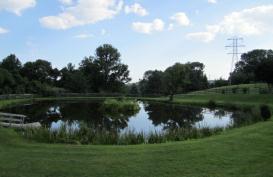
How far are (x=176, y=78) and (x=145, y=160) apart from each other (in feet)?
260

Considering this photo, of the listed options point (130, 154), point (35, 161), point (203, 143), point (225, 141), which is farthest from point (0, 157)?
point (225, 141)

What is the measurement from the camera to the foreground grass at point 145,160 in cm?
923

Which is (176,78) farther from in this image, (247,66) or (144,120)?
(144,120)

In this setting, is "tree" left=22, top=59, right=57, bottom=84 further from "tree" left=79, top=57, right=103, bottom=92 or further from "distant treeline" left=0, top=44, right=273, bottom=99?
"tree" left=79, top=57, right=103, bottom=92

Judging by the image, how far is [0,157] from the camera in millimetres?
11070

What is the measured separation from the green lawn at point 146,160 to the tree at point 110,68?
93352 mm

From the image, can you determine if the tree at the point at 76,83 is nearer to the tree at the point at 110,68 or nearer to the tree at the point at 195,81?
the tree at the point at 110,68

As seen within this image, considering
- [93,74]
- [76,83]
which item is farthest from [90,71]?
[76,83]

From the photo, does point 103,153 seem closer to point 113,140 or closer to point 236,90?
point 113,140

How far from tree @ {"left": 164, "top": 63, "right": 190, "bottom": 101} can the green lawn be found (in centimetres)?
7543

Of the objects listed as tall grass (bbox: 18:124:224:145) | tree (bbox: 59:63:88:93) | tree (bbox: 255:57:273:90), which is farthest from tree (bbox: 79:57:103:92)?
tall grass (bbox: 18:124:224:145)

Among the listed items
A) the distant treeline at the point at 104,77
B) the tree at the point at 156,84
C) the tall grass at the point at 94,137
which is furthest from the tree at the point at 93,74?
the tall grass at the point at 94,137

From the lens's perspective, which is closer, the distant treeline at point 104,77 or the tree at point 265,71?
the tree at point 265,71

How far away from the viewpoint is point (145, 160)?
10477 millimetres
